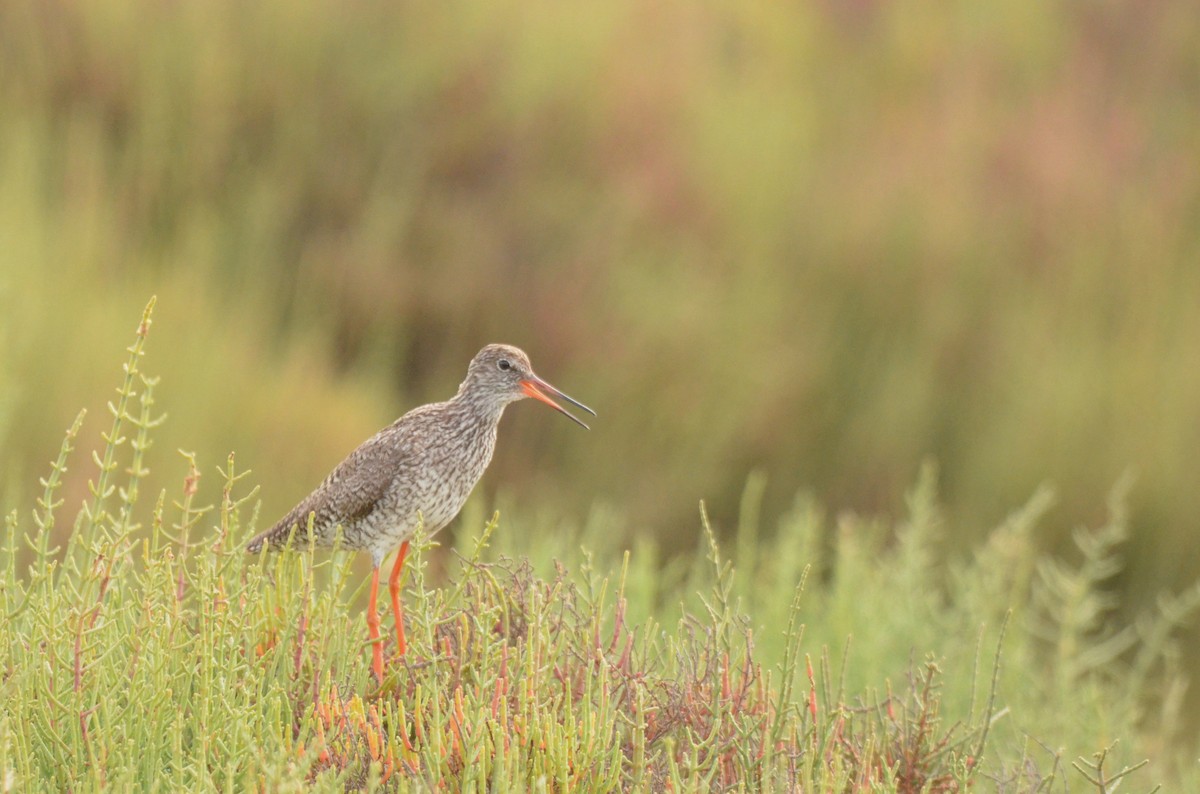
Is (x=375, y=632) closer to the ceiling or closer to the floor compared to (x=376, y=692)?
closer to the ceiling

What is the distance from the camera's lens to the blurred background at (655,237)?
8.01 metres

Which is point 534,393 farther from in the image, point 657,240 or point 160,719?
point 657,240

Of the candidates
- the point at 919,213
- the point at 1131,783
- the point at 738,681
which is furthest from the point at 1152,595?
the point at 738,681

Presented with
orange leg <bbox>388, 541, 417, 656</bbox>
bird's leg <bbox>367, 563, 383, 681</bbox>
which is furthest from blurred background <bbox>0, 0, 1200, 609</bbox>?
bird's leg <bbox>367, 563, 383, 681</bbox>

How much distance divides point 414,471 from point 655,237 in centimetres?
579

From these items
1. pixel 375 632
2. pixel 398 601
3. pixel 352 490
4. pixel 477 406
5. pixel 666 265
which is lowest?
pixel 375 632

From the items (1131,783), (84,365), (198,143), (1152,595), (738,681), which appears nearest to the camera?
(738,681)

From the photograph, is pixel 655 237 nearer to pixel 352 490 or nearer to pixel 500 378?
pixel 500 378

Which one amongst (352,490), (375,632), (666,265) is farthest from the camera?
(666,265)

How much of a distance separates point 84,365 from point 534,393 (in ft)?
11.4

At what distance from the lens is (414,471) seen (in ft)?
12.5

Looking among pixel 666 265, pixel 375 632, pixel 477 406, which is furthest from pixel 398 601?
pixel 666 265

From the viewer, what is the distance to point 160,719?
10.3 feet

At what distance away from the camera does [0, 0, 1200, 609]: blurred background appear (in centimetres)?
801
